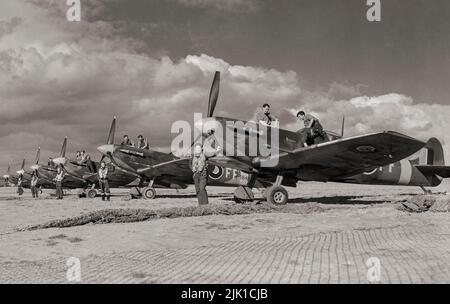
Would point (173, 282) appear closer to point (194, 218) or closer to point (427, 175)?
point (194, 218)

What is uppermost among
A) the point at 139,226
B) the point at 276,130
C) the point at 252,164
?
the point at 276,130

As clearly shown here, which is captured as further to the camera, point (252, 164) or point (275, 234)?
point (252, 164)

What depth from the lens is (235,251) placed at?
15.7 ft

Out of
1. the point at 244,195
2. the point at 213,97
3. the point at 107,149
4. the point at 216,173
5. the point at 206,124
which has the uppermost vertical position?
the point at 213,97

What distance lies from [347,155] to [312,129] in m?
1.20

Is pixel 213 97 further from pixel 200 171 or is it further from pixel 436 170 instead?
pixel 436 170

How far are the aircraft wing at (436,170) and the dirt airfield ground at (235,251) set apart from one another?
361 inches

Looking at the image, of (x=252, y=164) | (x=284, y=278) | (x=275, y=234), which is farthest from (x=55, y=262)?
(x=252, y=164)

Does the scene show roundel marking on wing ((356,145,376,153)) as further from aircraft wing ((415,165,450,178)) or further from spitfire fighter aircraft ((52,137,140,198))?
spitfire fighter aircraft ((52,137,140,198))

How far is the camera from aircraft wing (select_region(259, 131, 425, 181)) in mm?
10234

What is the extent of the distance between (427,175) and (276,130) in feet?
27.7

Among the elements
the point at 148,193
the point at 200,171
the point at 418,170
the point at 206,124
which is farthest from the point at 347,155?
the point at 148,193

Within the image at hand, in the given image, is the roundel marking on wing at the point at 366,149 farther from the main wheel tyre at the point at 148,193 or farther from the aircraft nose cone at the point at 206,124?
the main wheel tyre at the point at 148,193
